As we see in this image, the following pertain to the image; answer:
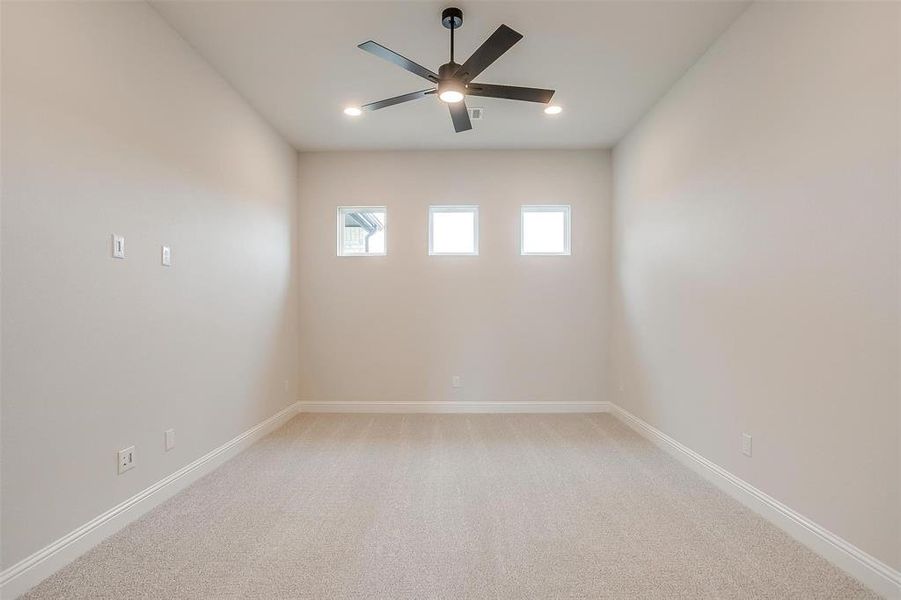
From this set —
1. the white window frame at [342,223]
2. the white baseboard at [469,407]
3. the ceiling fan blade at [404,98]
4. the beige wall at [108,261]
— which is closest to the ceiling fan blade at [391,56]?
the ceiling fan blade at [404,98]

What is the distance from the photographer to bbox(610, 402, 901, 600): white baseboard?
1.73 meters

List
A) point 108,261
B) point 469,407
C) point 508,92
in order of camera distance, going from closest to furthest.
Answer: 1. point 108,261
2. point 508,92
3. point 469,407

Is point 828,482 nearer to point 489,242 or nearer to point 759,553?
point 759,553

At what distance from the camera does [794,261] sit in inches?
85.5

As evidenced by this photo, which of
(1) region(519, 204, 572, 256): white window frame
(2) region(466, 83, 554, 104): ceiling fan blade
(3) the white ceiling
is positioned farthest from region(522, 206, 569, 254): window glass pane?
(2) region(466, 83, 554, 104): ceiling fan blade

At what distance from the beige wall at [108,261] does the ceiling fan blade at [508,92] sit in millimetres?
1817

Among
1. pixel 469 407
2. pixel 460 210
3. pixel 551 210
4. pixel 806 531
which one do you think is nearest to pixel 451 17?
pixel 460 210

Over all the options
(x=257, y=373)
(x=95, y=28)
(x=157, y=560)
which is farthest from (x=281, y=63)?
(x=157, y=560)

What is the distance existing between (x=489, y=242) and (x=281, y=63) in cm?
255

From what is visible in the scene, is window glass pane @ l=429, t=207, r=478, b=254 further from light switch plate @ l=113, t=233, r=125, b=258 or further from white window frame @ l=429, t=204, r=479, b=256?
light switch plate @ l=113, t=233, r=125, b=258

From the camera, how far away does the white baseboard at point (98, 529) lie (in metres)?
1.73

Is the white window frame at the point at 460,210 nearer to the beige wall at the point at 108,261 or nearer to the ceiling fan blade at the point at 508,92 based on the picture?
the beige wall at the point at 108,261

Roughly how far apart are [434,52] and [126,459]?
9.67 ft

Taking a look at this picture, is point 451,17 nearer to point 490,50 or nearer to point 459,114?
point 490,50
